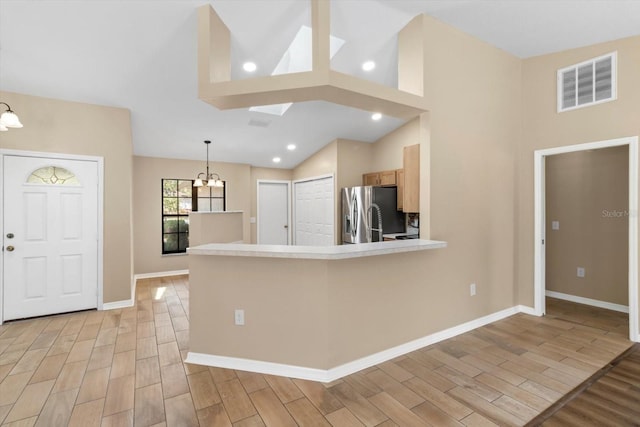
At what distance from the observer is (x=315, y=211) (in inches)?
252

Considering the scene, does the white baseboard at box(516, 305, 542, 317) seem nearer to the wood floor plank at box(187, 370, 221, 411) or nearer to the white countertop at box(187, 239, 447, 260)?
the white countertop at box(187, 239, 447, 260)

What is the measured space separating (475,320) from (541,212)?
160 cm

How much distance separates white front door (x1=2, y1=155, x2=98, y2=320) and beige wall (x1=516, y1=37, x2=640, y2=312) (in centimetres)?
557

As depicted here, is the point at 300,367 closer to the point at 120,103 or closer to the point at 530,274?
the point at 530,274

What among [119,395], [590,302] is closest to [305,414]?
[119,395]

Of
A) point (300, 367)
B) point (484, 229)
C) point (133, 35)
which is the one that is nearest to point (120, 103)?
point (133, 35)

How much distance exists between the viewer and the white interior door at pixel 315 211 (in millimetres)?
5910

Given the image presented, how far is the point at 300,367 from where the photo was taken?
2422 millimetres

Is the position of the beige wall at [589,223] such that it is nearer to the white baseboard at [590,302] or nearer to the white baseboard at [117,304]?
the white baseboard at [590,302]

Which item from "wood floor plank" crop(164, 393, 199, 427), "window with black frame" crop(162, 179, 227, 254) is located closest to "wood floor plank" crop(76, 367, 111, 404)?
"wood floor plank" crop(164, 393, 199, 427)

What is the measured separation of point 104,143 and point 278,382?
375 centimetres

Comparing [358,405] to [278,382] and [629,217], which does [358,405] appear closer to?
[278,382]

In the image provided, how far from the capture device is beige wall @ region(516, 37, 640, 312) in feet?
9.96

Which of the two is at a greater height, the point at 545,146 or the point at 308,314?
the point at 545,146
